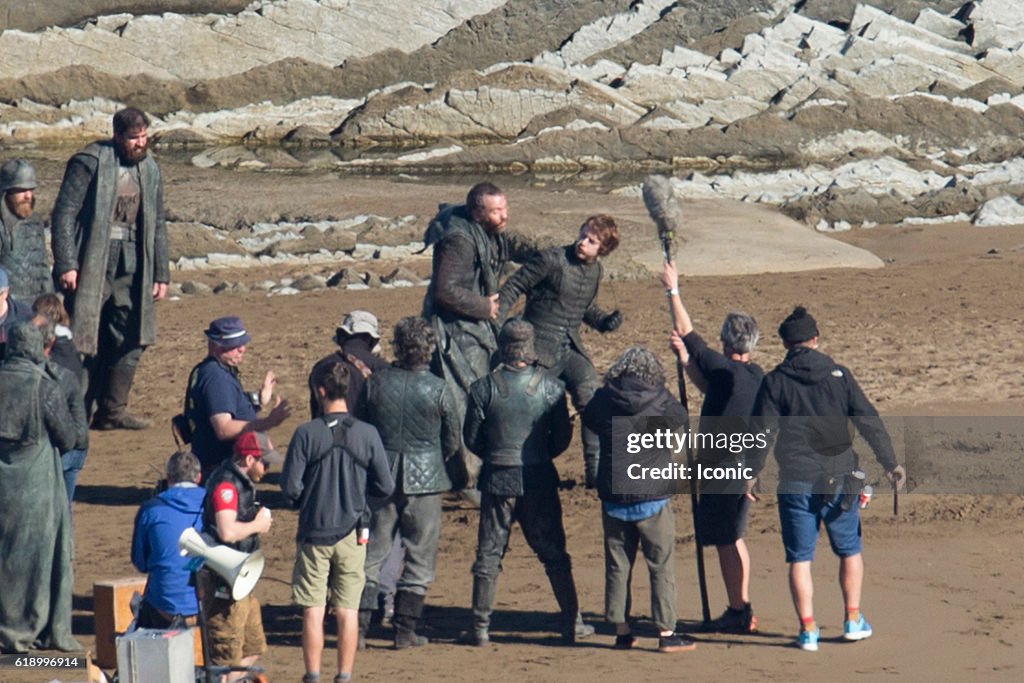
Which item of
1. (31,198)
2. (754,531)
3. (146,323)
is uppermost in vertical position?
(31,198)

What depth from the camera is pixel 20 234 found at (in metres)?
10.4

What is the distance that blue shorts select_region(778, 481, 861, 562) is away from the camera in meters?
7.82

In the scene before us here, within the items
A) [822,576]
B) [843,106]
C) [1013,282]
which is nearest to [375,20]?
[843,106]

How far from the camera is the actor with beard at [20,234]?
1031 centimetres

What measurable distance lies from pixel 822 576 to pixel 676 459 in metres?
1.59

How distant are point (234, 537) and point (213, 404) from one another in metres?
1.53

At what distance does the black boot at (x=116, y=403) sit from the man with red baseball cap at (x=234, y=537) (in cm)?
545

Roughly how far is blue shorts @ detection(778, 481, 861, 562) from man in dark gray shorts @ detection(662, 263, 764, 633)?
1.29 feet

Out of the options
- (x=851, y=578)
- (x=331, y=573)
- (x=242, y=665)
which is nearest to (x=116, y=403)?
(x=331, y=573)

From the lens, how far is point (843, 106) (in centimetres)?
3422

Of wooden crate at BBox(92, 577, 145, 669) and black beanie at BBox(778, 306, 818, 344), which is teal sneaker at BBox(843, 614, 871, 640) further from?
wooden crate at BBox(92, 577, 145, 669)

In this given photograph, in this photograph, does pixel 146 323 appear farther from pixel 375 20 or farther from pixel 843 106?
pixel 375 20

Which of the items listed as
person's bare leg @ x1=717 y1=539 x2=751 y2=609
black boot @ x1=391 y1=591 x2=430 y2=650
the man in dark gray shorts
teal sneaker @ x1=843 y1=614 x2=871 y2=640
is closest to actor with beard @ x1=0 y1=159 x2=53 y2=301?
black boot @ x1=391 y1=591 x2=430 y2=650

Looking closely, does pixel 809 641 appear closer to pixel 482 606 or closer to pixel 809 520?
pixel 809 520
